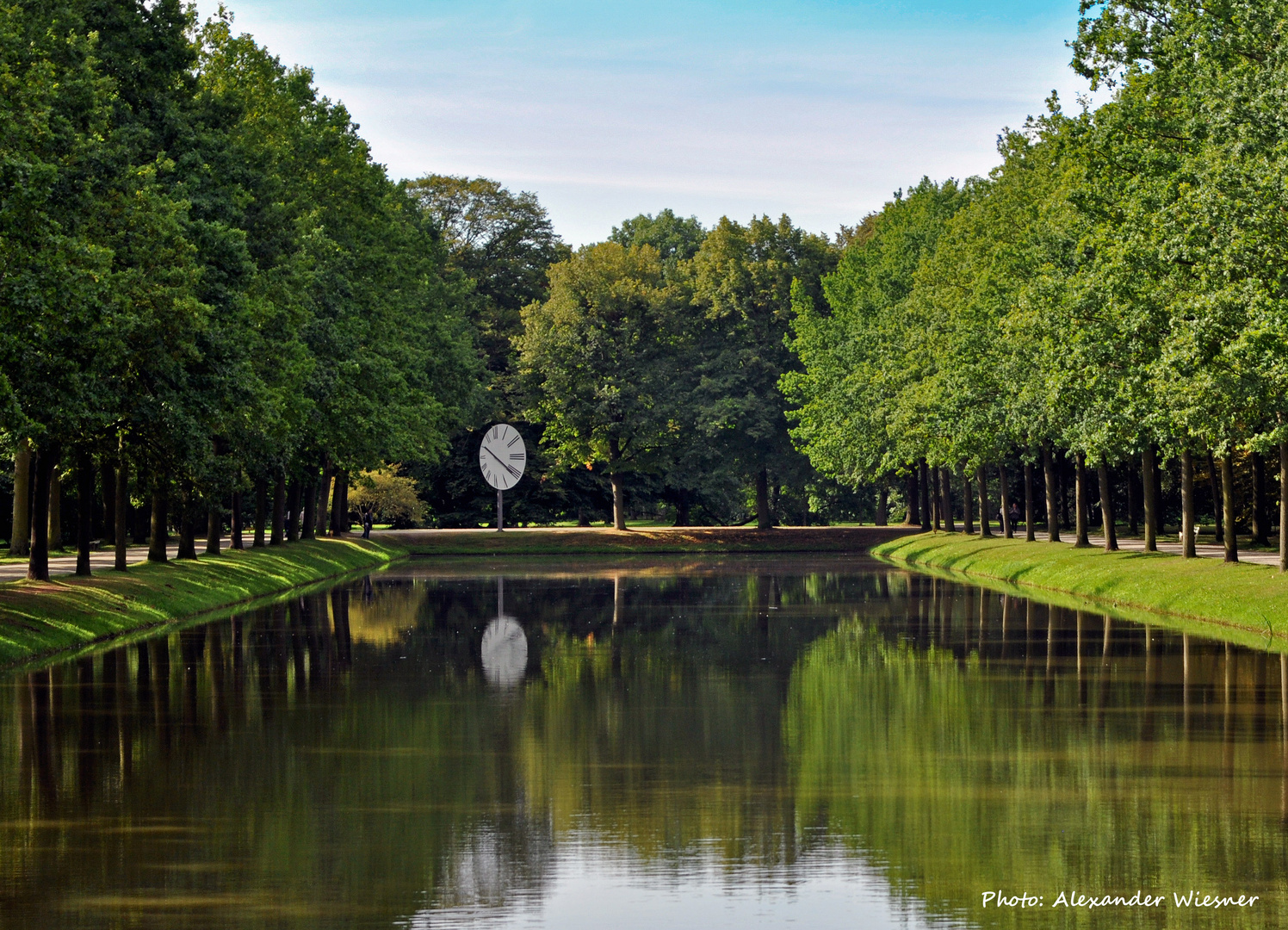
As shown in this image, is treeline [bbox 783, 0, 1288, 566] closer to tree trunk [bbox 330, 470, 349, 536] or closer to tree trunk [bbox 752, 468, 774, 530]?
tree trunk [bbox 752, 468, 774, 530]

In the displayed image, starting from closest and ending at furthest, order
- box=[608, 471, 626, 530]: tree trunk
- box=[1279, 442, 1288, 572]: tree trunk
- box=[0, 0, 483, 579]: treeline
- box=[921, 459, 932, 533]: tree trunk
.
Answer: box=[0, 0, 483, 579]: treeline
box=[1279, 442, 1288, 572]: tree trunk
box=[921, 459, 932, 533]: tree trunk
box=[608, 471, 626, 530]: tree trunk

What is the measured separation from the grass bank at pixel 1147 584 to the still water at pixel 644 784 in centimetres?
359

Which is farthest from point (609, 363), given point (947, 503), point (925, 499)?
point (947, 503)

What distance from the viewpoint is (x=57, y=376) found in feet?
86.6

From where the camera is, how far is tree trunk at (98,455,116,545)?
157 ft

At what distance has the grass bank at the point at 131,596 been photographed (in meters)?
27.7

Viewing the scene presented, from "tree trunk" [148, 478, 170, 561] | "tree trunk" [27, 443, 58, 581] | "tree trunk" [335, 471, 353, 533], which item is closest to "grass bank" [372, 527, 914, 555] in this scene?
"tree trunk" [335, 471, 353, 533]

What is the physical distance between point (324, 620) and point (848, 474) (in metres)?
49.2

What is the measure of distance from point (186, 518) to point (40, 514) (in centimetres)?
1045

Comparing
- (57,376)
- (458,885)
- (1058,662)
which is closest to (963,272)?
(1058,662)

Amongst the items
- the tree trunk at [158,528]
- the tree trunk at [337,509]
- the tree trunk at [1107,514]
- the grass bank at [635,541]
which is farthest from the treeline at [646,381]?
the tree trunk at [158,528]

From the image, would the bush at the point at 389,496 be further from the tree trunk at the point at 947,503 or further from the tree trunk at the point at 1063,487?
the tree trunk at the point at 1063,487

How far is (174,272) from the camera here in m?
30.1

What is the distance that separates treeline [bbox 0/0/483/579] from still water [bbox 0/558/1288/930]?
18.2 ft
